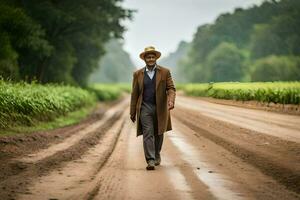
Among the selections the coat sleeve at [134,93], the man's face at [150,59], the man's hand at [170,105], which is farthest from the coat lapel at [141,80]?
the man's hand at [170,105]

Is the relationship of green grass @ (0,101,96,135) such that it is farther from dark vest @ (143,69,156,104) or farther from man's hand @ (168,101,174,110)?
man's hand @ (168,101,174,110)

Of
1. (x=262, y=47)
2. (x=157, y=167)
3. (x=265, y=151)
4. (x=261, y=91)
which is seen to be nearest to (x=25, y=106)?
(x=265, y=151)

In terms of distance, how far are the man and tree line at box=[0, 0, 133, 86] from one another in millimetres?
20261

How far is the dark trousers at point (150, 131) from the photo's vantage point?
34.3 feet

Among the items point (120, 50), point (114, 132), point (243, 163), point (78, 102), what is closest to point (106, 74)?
point (120, 50)

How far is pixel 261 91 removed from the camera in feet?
85.3

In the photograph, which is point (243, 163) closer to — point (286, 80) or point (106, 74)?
point (286, 80)

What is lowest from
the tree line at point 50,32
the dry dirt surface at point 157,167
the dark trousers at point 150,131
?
the dry dirt surface at point 157,167

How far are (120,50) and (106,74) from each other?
3447 centimetres

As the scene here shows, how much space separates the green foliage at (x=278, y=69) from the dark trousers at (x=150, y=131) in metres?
17.1

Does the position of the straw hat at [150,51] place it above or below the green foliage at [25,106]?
above

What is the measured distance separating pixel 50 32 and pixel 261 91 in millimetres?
20802

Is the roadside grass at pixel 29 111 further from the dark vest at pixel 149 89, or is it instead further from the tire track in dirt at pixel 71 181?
the dark vest at pixel 149 89

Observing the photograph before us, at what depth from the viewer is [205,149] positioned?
13.6m
